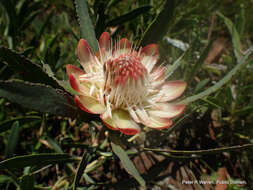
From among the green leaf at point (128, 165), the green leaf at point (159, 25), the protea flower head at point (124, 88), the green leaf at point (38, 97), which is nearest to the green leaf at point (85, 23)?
the protea flower head at point (124, 88)

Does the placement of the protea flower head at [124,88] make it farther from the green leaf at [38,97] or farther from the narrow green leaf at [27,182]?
the narrow green leaf at [27,182]

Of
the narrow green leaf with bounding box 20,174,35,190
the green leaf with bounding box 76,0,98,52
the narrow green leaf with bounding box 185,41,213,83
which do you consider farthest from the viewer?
the narrow green leaf with bounding box 185,41,213,83

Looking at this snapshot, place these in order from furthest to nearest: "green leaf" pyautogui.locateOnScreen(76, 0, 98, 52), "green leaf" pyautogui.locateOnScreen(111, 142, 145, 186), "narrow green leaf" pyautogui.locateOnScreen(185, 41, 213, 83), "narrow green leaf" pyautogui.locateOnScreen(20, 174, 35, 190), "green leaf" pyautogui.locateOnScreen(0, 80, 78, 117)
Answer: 1. "narrow green leaf" pyautogui.locateOnScreen(185, 41, 213, 83)
2. "green leaf" pyautogui.locateOnScreen(76, 0, 98, 52)
3. "narrow green leaf" pyautogui.locateOnScreen(20, 174, 35, 190)
4. "green leaf" pyautogui.locateOnScreen(111, 142, 145, 186)
5. "green leaf" pyautogui.locateOnScreen(0, 80, 78, 117)

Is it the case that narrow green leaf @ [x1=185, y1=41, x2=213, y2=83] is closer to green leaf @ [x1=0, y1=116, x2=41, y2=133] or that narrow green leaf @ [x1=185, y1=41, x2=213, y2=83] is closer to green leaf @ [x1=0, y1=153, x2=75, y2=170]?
green leaf @ [x1=0, y1=153, x2=75, y2=170]

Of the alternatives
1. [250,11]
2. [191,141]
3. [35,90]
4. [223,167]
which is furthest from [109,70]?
[250,11]

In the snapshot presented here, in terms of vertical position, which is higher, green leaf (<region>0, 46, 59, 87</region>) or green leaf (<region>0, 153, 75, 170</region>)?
green leaf (<region>0, 46, 59, 87</region>)

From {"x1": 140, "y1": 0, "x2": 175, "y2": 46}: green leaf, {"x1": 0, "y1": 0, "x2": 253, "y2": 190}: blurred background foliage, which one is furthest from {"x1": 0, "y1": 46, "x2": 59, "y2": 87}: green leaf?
{"x1": 140, "y1": 0, "x2": 175, "y2": 46}: green leaf

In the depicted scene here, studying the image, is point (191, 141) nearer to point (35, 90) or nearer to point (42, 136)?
point (42, 136)
